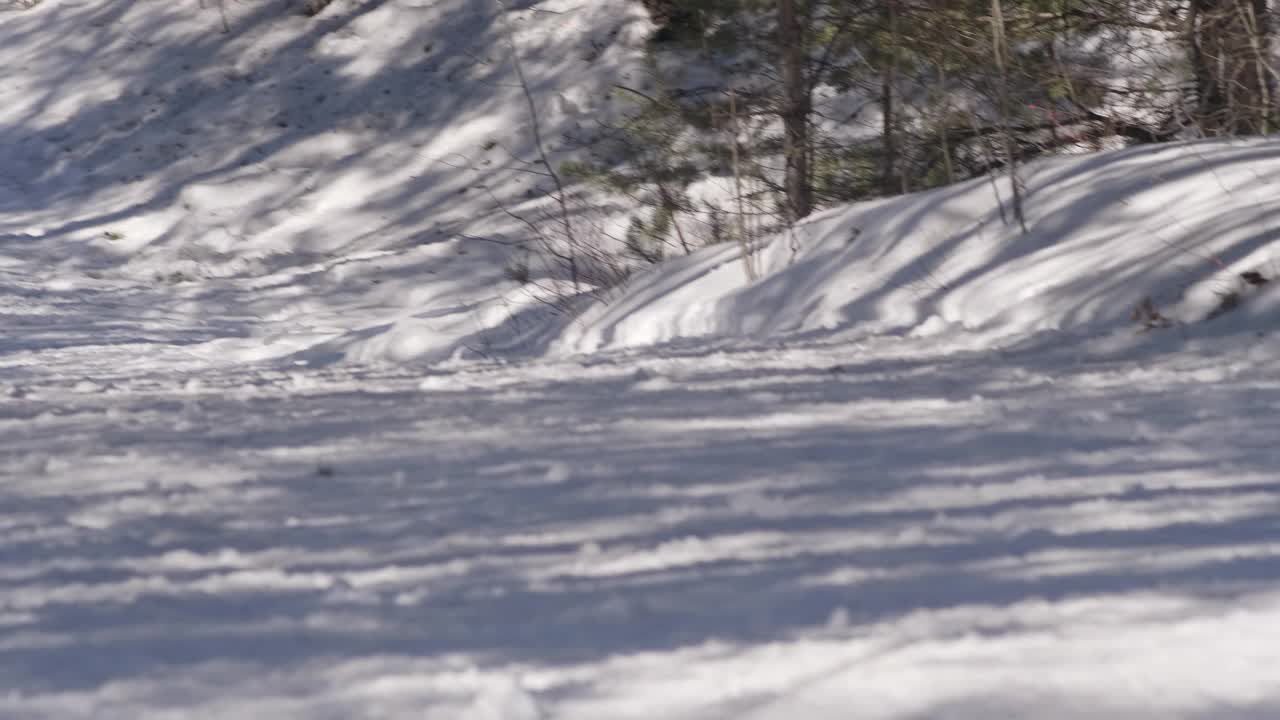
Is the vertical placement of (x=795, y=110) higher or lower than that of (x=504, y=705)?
lower

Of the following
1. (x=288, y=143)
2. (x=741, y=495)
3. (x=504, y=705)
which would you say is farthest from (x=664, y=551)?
(x=288, y=143)

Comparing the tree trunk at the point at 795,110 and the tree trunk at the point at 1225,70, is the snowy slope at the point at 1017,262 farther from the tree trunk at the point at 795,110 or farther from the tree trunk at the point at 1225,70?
the tree trunk at the point at 795,110

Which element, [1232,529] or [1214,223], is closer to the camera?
[1232,529]

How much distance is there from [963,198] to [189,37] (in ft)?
52.5

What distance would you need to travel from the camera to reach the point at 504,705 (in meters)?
1.52

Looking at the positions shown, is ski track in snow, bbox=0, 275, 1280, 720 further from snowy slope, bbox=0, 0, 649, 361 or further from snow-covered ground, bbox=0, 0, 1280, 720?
snowy slope, bbox=0, 0, 649, 361

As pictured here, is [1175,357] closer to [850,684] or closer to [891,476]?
[891,476]

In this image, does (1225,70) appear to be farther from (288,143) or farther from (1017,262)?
(288,143)

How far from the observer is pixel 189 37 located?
754 inches

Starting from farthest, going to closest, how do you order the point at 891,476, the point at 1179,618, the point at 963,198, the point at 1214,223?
the point at 963,198
the point at 1214,223
the point at 891,476
the point at 1179,618

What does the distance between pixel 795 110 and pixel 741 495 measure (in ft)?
19.8

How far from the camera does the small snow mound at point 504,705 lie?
4.90ft

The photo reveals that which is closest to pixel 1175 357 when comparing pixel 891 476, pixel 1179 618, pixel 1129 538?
pixel 891 476

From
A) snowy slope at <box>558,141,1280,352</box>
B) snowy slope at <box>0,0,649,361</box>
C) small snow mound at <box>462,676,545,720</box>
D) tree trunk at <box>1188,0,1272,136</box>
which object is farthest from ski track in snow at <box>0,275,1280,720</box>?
snowy slope at <box>0,0,649,361</box>
